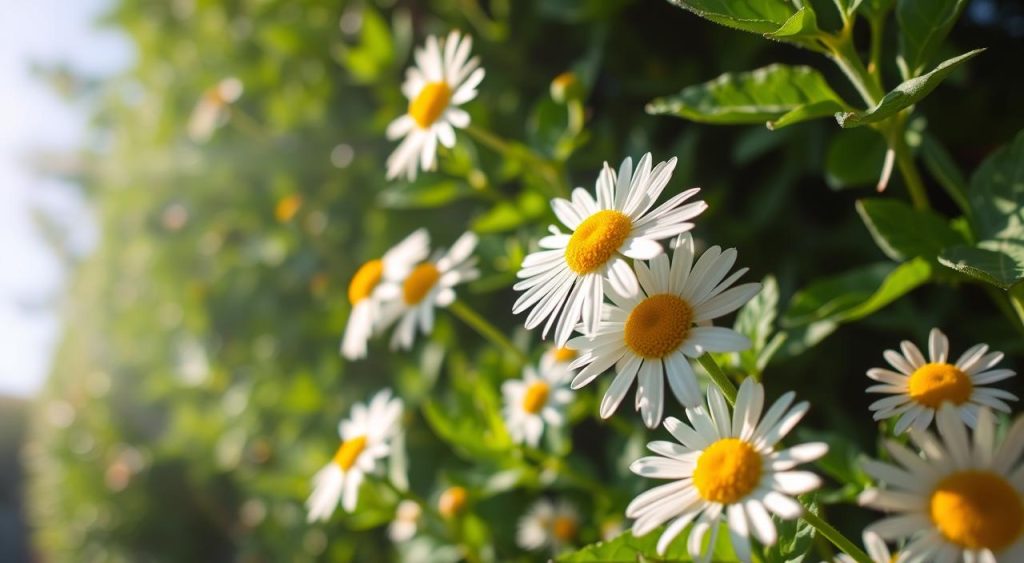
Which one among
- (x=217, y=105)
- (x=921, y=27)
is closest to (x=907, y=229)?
(x=921, y=27)

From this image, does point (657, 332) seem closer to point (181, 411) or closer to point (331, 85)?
point (331, 85)

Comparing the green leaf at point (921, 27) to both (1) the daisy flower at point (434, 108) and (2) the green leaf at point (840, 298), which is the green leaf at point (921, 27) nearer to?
(2) the green leaf at point (840, 298)

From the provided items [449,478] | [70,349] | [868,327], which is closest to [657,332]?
[449,478]

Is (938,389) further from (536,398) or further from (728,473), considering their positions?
(536,398)

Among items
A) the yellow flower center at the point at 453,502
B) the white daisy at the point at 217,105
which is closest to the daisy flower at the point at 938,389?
the yellow flower center at the point at 453,502

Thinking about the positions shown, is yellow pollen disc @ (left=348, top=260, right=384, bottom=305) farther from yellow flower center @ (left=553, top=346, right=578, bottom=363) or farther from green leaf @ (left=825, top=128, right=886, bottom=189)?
green leaf @ (left=825, top=128, right=886, bottom=189)

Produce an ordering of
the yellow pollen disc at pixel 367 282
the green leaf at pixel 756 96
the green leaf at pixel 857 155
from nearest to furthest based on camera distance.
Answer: the green leaf at pixel 756 96, the green leaf at pixel 857 155, the yellow pollen disc at pixel 367 282

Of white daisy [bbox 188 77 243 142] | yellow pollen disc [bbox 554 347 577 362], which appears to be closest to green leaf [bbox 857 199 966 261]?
yellow pollen disc [bbox 554 347 577 362]
